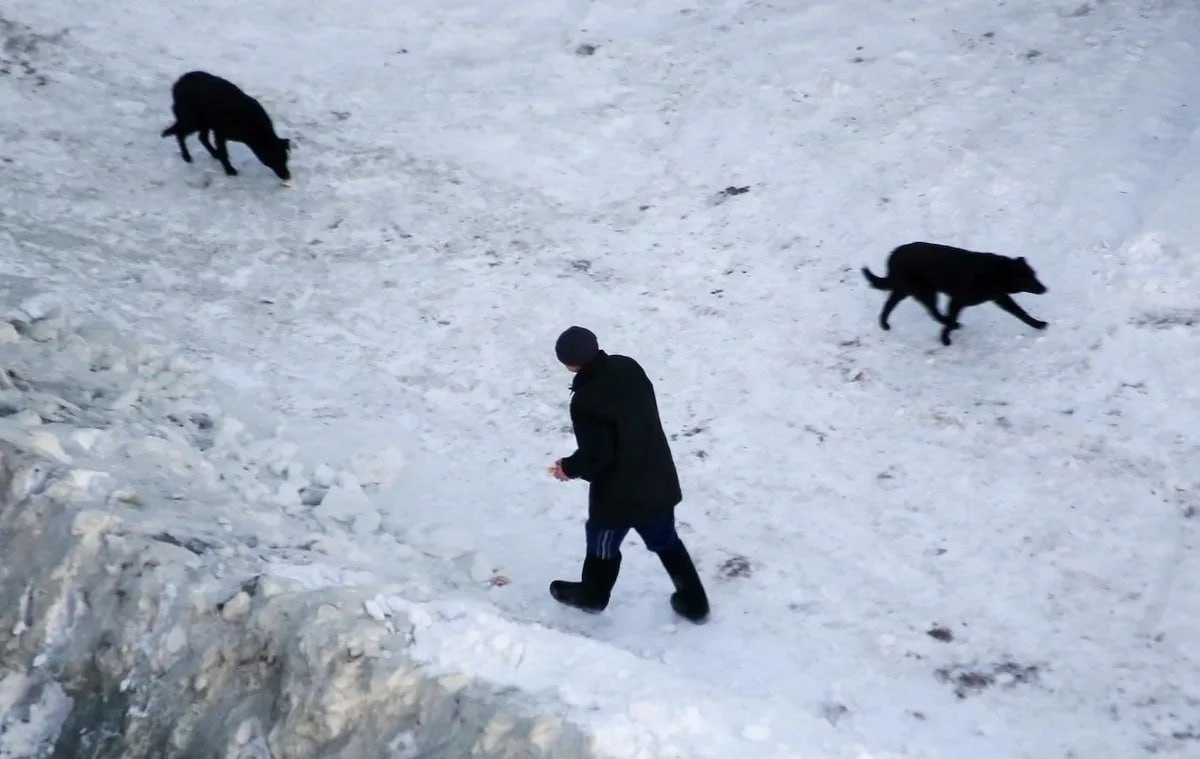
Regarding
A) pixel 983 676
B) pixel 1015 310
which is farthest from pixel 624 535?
pixel 1015 310

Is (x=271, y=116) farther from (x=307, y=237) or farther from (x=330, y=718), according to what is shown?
(x=330, y=718)

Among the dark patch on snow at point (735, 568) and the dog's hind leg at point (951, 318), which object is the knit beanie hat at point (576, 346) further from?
the dog's hind leg at point (951, 318)

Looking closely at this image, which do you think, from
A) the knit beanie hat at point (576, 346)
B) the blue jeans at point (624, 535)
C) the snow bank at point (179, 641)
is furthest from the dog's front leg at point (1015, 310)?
the snow bank at point (179, 641)

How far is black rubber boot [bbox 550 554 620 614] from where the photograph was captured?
5.39 m

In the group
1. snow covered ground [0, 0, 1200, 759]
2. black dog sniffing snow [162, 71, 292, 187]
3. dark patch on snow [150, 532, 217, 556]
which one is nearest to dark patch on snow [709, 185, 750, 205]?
snow covered ground [0, 0, 1200, 759]

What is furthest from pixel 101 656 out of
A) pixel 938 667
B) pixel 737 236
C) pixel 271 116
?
pixel 271 116

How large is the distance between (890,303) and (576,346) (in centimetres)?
394

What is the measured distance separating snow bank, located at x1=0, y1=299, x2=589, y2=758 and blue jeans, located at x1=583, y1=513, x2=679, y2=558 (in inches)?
38.2

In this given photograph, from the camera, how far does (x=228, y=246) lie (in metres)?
9.29

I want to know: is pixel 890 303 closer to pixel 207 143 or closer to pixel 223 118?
pixel 223 118

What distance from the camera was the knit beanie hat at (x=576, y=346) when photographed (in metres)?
4.85

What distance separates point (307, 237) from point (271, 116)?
2567 millimetres

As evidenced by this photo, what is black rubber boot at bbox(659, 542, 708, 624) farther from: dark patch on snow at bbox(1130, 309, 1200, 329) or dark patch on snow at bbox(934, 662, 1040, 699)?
dark patch on snow at bbox(1130, 309, 1200, 329)

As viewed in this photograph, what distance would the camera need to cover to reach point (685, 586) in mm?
5441
